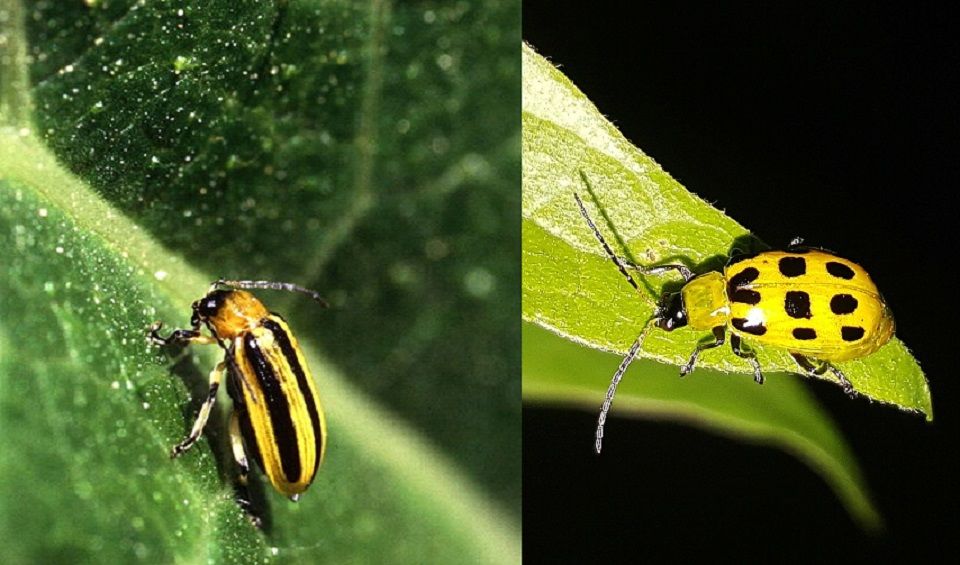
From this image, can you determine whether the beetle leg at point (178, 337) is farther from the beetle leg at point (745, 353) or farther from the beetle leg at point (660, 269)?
the beetle leg at point (745, 353)

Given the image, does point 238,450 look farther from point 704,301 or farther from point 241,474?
point 704,301

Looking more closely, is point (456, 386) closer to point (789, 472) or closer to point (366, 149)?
point (366, 149)

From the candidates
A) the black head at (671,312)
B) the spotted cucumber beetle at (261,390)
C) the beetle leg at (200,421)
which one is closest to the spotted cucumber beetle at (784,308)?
the black head at (671,312)

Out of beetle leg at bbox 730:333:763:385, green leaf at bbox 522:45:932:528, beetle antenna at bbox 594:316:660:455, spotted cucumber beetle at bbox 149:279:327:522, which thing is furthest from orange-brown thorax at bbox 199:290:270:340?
beetle leg at bbox 730:333:763:385

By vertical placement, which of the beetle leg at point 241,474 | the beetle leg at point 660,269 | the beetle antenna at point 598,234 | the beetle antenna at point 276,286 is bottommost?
the beetle leg at point 241,474

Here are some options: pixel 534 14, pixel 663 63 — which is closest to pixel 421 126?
pixel 534 14

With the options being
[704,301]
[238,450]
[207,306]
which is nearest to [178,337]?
[207,306]
